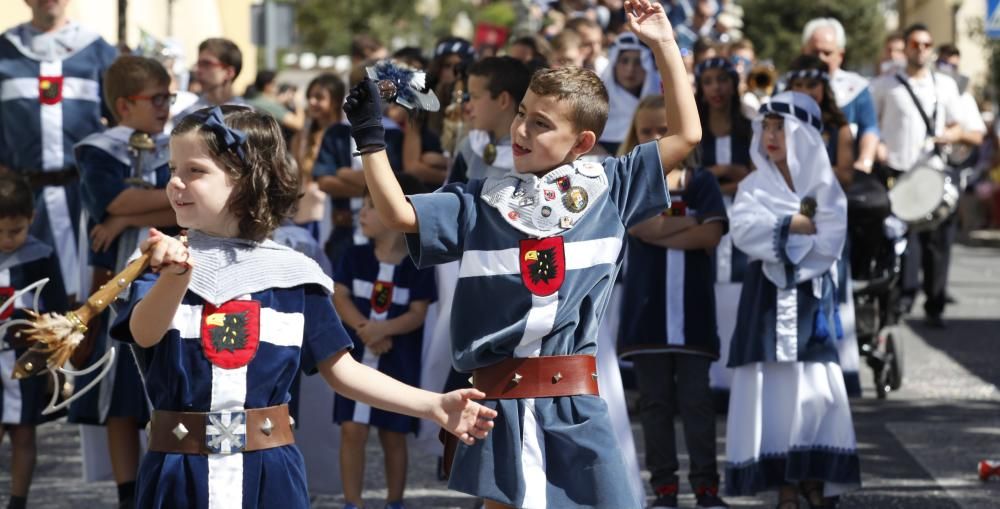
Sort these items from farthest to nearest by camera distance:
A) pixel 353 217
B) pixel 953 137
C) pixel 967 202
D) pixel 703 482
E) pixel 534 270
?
pixel 967 202 < pixel 953 137 < pixel 353 217 < pixel 703 482 < pixel 534 270

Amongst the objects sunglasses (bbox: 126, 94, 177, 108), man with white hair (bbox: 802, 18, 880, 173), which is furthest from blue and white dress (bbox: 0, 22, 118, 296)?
man with white hair (bbox: 802, 18, 880, 173)

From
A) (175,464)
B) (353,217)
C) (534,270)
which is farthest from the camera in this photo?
(353,217)

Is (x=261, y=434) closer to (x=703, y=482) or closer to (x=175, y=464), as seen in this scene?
(x=175, y=464)

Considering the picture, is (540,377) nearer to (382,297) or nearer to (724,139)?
(382,297)

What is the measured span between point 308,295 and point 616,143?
5.62 metres

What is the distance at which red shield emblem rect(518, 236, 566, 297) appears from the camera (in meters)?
4.46

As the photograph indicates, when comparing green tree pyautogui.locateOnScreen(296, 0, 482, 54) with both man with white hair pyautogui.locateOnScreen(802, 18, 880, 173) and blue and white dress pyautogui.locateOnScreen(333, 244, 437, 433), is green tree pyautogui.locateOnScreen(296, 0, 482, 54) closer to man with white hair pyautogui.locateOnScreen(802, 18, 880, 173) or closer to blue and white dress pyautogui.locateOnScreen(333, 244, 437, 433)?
man with white hair pyautogui.locateOnScreen(802, 18, 880, 173)

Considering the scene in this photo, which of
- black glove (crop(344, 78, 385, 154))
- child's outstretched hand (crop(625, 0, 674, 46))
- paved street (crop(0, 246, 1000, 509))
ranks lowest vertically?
paved street (crop(0, 246, 1000, 509))

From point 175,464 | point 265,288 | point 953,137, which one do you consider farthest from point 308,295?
point 953,137

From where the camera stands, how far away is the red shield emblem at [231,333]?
3.88 meters

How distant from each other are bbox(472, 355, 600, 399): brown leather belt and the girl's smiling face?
0.97 m

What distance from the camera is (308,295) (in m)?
4.04

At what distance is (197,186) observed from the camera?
3.88 m

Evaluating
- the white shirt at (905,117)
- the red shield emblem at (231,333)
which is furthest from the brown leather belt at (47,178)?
the white shirt at (905,117)
